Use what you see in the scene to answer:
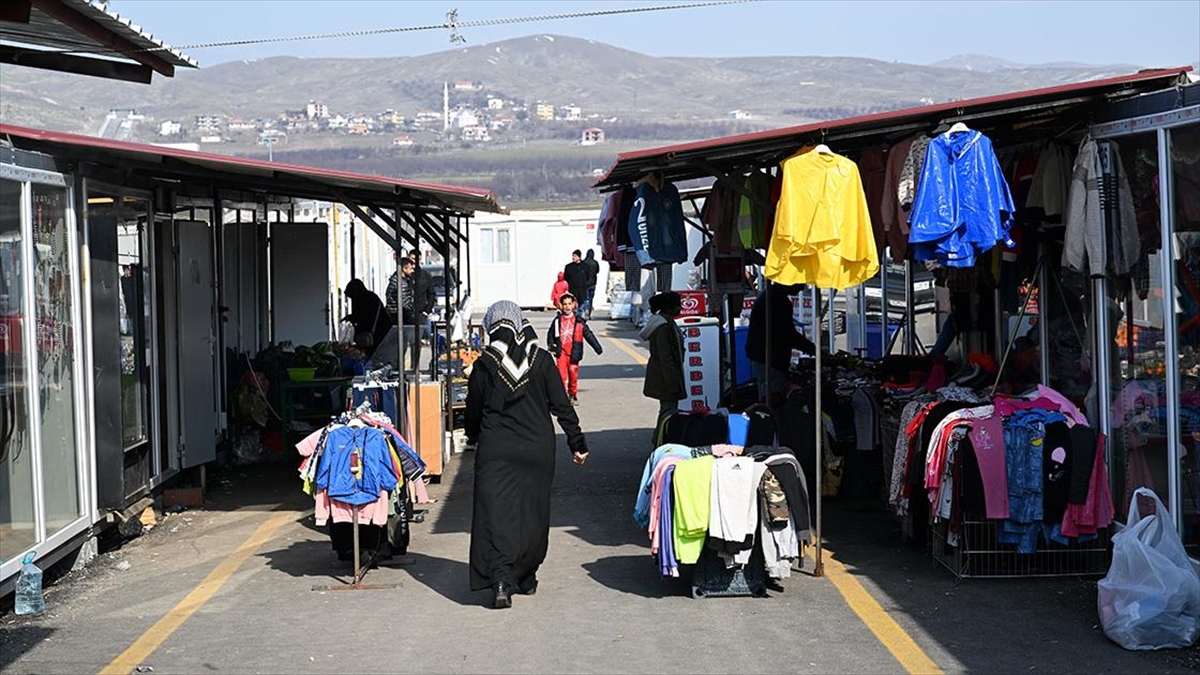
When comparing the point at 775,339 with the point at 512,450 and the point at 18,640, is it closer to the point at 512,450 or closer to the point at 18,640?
the point at 512,450

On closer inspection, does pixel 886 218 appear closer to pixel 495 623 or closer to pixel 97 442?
pixel 495 623

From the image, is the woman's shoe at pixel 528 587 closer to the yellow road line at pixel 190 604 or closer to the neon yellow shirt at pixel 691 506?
the neon yellow shirt at pixel 691 506

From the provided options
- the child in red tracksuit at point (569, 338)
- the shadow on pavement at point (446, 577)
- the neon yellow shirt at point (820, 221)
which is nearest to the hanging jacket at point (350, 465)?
the shadow on pavement at point (446, 577)

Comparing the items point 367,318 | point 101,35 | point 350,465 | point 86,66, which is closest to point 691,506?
point 350,465

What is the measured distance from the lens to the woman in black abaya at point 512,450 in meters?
9.51

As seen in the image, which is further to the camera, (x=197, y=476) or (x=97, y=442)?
(x=197, y=476)

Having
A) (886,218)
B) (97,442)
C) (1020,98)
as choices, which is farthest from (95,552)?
(1020,98)

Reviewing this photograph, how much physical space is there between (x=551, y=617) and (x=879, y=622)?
1.87 m

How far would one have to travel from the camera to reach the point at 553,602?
9531 mm

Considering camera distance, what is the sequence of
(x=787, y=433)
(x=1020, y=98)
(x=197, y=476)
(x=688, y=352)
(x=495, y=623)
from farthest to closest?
(x=688, y=352) → (x=197, y=476) → (x=787, y=433) → (x=1020, y=98) → (x=495, y=623)

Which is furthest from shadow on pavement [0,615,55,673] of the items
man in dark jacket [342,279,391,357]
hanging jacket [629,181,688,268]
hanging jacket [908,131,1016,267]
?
man in dark jacket [342,279,391,357]

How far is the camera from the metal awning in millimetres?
9305

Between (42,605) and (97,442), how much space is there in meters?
2.33

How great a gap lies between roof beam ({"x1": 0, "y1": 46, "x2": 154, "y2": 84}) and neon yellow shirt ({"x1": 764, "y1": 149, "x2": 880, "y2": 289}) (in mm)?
5052
